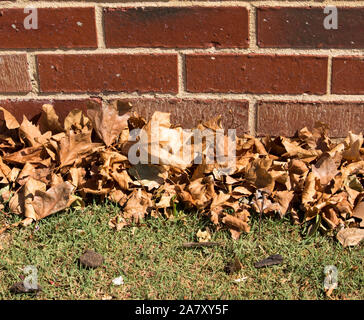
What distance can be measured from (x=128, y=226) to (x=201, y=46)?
754 millimetres

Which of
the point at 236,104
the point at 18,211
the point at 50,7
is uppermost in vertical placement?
the point at 50,7

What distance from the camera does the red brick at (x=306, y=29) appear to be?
2.06 m

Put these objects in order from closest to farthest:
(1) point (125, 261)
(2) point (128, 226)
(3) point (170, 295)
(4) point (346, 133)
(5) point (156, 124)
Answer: (3) point (170, 295), (1) point (125, 261), (2) point (128, 226), (5) point (156, 124), (4) point (346, 133)

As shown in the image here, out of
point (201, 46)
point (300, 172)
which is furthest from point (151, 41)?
point (300, 172)

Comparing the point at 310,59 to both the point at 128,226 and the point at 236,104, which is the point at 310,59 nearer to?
the point at 236,104

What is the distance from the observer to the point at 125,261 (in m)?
1.77

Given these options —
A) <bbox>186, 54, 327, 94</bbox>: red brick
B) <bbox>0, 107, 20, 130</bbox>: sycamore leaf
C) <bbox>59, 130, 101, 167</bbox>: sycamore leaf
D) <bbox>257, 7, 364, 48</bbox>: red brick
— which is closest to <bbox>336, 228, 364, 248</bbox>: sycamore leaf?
<bbox>186, 54, 327, 94</bbox>: red brick

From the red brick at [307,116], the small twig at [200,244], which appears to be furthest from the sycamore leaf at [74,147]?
the red brick at [307,116]

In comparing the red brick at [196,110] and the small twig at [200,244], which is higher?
the red brick at [196,110]

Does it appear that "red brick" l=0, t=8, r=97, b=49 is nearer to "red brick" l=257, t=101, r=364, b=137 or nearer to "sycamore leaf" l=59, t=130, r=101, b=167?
"sycamore leaf" l=59, t=130, r=101, b=167

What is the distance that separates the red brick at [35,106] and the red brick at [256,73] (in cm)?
44

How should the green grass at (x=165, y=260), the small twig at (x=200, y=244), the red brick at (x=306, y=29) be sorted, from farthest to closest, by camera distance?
the red brick at (x=306, y=29) < the small twig at (x=200, y=244) < the green grass at (x=165, y=260)

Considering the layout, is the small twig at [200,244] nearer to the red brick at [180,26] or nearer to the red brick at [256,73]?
the red brick at [256,73]

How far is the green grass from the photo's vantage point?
1.67 meters
